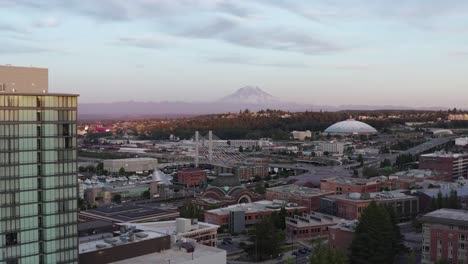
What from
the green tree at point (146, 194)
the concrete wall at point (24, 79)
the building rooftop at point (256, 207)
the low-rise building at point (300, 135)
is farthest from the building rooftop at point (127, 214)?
the low-rise building at point (300, 135)

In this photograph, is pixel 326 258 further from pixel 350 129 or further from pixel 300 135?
pixel 350 129

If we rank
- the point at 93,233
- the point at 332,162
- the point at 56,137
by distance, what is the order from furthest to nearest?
the point at 332,162 → the point at 93,233 → the point at 56,137

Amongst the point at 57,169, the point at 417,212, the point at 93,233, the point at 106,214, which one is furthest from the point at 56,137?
the point at 417,212

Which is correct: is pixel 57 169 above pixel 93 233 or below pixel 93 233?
above

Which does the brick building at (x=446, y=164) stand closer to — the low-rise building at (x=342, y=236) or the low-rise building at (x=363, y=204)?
the low-rise building at (x=363, y=204)

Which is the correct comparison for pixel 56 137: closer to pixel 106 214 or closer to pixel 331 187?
pixel 106 214

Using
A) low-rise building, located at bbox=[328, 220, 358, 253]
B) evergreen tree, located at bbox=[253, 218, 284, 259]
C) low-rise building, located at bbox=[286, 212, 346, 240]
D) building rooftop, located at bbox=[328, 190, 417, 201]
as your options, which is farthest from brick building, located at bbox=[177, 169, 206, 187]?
evergreen tree, located at bbox=[253, 218, 284, 259]
